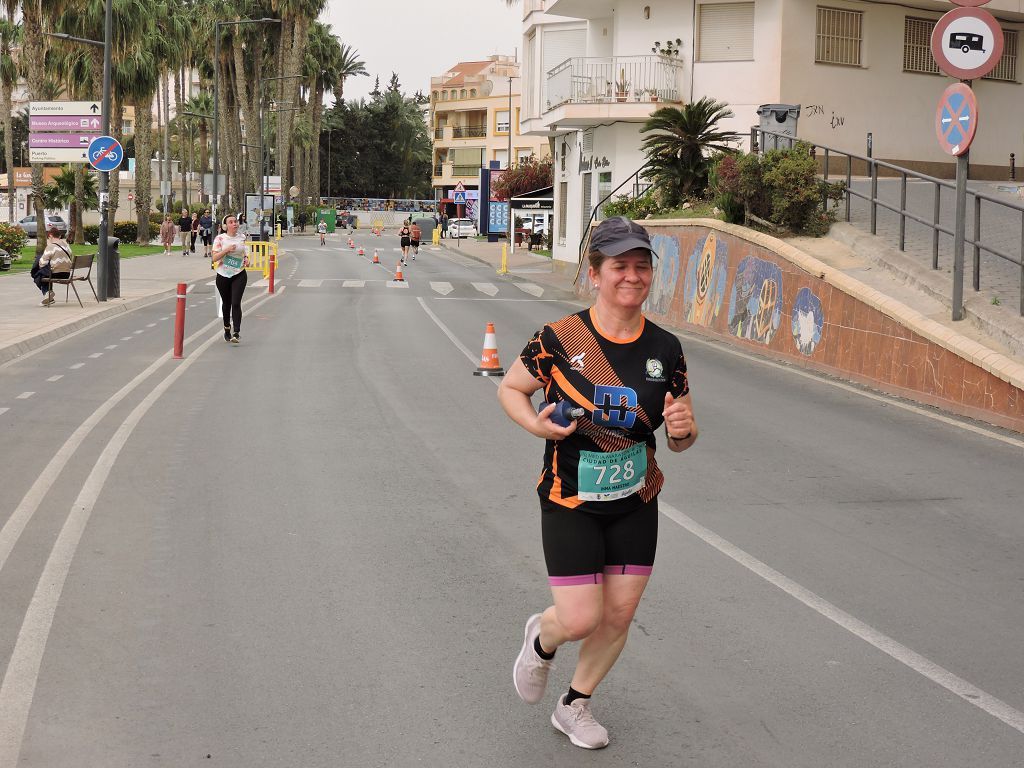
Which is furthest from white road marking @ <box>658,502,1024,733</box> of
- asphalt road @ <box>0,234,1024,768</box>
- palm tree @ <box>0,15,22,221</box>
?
palm tree @ <box>0,15,22,221</box>

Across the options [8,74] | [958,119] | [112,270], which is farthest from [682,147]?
[8,74]

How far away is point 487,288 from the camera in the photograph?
35406mm

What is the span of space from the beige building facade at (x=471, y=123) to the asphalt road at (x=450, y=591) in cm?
10565

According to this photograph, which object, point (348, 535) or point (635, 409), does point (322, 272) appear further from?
point (635, 409)

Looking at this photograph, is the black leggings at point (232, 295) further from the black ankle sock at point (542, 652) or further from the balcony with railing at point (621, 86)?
the balcony with railing at point (621, 86)

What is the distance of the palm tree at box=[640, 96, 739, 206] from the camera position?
1005 inches

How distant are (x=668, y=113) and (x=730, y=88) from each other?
8720mm

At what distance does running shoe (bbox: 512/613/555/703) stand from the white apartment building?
1183 inches

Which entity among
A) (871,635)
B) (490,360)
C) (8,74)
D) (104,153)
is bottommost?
(871,635)

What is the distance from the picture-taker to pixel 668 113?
25.8 meters

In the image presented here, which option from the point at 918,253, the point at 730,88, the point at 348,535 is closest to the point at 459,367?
the point at 918,253

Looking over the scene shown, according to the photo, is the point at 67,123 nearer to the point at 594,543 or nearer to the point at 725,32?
the point at 725,32

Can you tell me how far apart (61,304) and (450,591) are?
21.0 meters

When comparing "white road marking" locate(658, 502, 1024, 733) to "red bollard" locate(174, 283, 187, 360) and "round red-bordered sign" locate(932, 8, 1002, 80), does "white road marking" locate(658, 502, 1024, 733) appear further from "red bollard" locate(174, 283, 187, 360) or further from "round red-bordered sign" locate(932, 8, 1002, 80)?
"red bollard" locate(174, 283, 187, 360)
